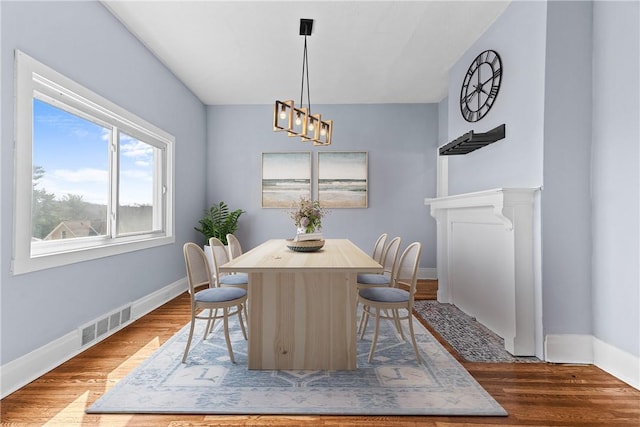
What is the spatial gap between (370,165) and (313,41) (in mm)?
2426

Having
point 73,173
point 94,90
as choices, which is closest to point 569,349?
point 73,173

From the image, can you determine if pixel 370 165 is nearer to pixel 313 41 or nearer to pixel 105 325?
pixel 313 41

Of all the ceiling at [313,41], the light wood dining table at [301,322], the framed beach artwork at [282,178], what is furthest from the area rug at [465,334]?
the ceiling at [313,41]

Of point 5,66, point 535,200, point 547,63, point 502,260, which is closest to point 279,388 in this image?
point 502,260

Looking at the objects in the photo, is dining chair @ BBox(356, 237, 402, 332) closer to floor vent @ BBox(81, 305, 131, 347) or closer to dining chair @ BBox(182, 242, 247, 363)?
dining chair @ BBox(182, 242, 247, 363)

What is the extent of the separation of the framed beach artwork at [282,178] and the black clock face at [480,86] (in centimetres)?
257

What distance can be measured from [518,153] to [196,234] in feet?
14.2

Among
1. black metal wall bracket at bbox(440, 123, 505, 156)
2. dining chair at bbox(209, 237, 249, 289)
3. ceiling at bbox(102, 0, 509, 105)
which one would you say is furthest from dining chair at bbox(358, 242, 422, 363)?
ceiling at bbox(102, 0, 509, 105)

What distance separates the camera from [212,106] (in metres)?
5.61

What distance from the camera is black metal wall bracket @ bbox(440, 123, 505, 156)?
2994mm

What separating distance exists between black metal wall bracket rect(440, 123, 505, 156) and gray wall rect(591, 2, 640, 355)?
0.68 metres

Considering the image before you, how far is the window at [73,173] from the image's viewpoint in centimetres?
217

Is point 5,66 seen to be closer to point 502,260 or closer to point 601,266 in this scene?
point 502,260

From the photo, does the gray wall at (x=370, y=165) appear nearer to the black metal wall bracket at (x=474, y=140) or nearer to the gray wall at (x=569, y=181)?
the black metal wall bracket at (x=474, y=140)
